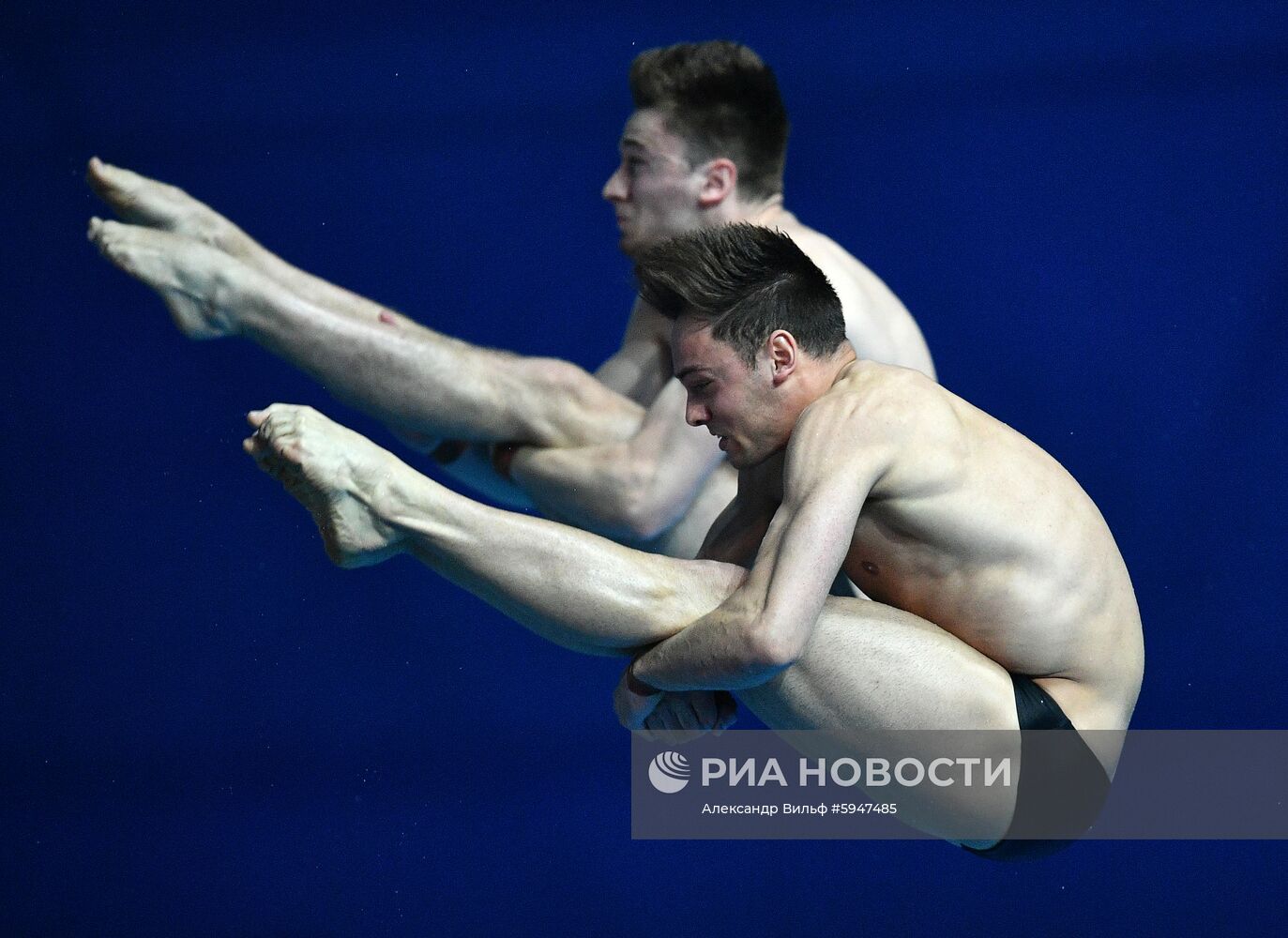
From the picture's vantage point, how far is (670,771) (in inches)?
111

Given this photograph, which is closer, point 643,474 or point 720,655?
point 720,655

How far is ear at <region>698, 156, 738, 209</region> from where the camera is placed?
9.05 ft

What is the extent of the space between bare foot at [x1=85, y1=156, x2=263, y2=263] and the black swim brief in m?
1.35

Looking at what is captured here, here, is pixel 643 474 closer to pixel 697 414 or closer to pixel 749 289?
pixel 697 414

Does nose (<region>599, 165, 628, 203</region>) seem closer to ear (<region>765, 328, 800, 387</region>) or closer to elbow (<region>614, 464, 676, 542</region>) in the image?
elbow (<region>614, 464, 676, 542</region>)

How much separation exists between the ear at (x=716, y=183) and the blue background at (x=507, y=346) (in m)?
0.75

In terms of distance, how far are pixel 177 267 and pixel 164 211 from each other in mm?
205

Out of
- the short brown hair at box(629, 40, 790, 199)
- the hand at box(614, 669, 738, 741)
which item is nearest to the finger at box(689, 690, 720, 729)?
the hand at box(614, 669, 738, 741)

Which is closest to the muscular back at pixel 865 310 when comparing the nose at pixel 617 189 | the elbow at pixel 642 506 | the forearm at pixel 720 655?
the nose at pixel 617 189

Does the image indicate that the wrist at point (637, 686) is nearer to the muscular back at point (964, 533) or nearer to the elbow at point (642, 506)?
the muscular back at point (964, 533)

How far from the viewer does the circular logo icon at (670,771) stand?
281 cm

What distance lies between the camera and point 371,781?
3.44 meters

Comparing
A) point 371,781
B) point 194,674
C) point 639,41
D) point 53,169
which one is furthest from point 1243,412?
point 53,169

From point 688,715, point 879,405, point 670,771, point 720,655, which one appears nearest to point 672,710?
point 688,715
